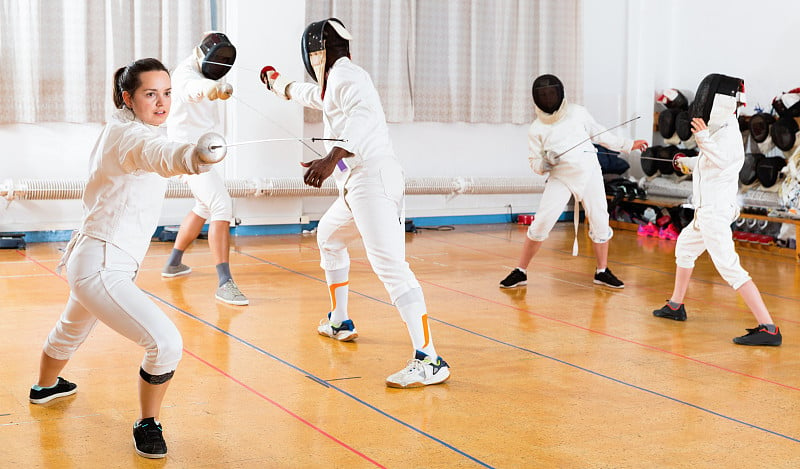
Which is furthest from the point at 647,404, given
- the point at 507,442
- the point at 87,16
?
the point at 87,16

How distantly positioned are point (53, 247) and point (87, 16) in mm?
1668

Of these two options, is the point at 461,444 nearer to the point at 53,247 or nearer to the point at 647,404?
the point at 647,404

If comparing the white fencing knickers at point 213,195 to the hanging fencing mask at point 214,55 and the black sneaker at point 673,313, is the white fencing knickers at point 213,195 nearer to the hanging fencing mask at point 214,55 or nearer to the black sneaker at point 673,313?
the hanging fencing mask at point 214,55

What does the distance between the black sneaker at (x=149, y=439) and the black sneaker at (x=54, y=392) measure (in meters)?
0.54

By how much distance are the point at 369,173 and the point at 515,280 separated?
210cm

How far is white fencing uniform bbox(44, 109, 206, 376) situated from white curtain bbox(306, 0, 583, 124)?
499 cm

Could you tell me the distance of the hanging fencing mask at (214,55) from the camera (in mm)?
4633

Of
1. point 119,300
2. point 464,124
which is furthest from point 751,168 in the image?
point 119,300

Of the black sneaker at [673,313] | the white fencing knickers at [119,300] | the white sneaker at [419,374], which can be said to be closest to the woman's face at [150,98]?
the white fencing knickers at [119,300]

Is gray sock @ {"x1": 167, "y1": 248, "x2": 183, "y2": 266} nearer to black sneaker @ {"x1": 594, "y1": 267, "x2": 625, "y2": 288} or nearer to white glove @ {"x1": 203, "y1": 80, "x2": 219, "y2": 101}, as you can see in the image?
white glove @ {"x1": 203, "y1": 80, "x2": 219, "y2": 101}

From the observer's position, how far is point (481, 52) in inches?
318

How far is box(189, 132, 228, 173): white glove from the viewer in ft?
7.00

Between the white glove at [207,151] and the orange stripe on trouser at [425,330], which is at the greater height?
the white glove at [207,151]

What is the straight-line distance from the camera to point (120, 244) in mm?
2469
